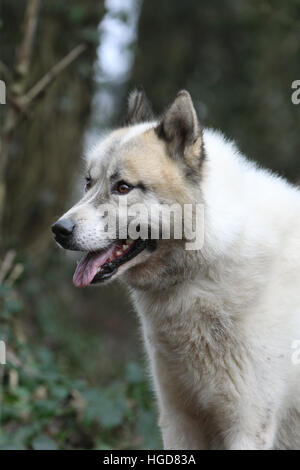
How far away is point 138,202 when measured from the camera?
10.8 ft

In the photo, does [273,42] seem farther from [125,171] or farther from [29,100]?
[125,171]

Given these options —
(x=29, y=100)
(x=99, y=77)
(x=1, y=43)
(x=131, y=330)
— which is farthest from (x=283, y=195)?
(x=131, y=330)

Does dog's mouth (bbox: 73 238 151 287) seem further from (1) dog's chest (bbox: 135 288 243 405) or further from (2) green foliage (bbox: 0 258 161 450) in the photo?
(2) green foliage (bbox: 0 258 161 450)

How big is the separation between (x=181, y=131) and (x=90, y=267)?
883mm

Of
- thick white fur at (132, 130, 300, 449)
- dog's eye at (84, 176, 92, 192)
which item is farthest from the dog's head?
dog's eye at (84, 176, 92, 192)

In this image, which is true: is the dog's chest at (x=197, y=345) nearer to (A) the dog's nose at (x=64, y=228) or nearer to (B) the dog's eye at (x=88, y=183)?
(A) the dog's nose at (x=64, y=228)

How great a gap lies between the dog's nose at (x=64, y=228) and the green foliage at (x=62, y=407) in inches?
72.3

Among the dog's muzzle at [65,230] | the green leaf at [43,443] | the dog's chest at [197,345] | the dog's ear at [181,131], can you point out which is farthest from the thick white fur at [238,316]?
the green leaf at [43,443]

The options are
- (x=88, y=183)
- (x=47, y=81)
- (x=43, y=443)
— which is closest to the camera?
(x=88, y=183)

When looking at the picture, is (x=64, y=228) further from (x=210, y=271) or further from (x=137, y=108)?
(x=137, y=108)

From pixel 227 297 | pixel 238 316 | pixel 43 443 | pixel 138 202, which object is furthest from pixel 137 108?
pixel 43 443

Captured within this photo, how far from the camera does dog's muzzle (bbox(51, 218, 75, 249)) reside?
10.6 ft

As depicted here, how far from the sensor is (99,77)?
763 cm
